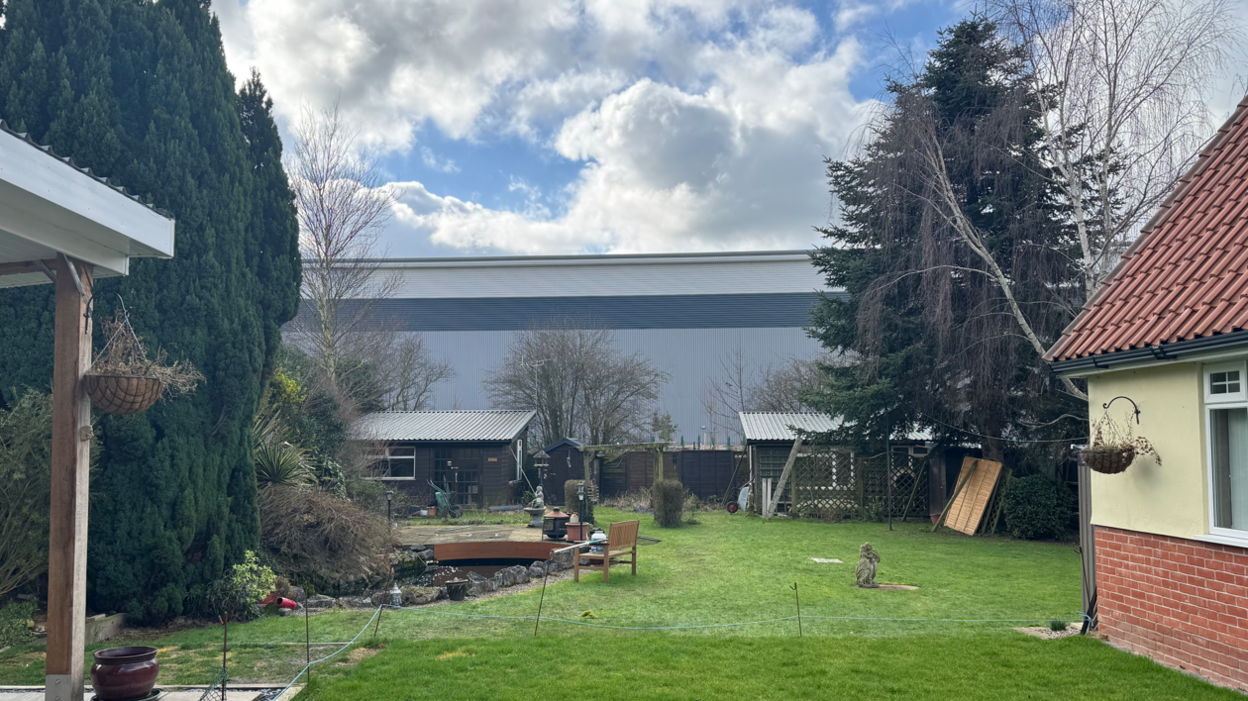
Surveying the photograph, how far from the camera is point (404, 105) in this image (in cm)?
1568

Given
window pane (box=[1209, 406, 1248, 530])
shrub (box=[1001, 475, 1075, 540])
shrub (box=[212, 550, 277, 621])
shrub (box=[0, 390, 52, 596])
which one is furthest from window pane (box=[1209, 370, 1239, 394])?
shrub (box=[1001, 475, 1075, 540])

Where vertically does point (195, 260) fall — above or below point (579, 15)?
below

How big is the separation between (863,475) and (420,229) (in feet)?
88.0

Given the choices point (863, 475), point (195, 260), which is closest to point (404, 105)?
point (195, 260)

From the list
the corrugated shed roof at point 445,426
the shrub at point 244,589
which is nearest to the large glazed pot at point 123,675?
the shrub at point 244,589

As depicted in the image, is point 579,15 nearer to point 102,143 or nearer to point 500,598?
point 102,143

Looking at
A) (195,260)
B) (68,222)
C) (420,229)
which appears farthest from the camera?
(420,229)

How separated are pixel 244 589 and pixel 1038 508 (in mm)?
13739

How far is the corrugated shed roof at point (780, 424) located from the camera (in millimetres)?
20188

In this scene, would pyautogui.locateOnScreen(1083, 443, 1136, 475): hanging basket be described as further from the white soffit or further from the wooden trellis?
the wooden trellis

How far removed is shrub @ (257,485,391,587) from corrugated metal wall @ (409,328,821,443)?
67.9 ft

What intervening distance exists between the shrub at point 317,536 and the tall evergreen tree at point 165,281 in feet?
3.87

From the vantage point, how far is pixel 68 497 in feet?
17.4

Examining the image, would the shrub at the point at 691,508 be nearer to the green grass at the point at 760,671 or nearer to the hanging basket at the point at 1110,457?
the green grass at the point at 760,671
